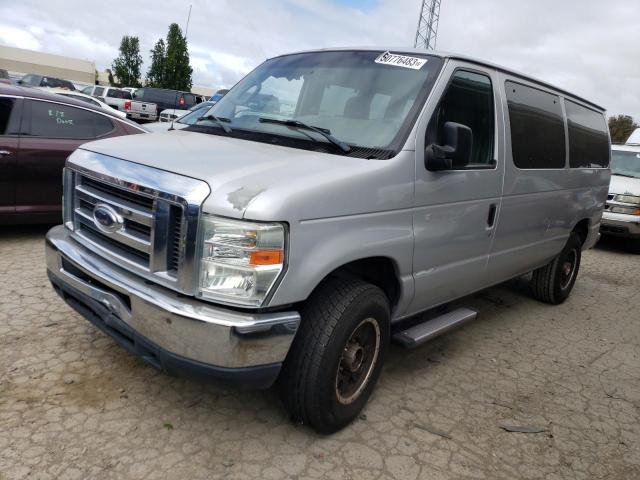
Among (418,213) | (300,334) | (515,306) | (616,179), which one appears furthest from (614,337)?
(616,179)

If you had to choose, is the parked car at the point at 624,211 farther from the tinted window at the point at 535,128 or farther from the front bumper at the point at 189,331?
the front bumper at the point at 189,331

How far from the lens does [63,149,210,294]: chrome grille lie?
2312mm

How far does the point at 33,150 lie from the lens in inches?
221

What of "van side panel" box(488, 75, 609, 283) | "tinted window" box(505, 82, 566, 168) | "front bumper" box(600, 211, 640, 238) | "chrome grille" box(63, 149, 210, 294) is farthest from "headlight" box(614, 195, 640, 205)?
"chrome grille" box(63, 149, 210, 294)

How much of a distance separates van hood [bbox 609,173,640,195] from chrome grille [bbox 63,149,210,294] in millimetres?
8717

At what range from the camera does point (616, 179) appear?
9.59 metres

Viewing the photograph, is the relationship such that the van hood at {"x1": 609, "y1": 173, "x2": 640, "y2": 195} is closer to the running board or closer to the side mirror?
the running board

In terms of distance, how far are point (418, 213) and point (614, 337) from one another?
3.10 meters

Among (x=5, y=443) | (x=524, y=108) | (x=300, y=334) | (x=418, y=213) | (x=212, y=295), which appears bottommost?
(x=5, y=443)

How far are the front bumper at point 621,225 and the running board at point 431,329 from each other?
21.6 feet

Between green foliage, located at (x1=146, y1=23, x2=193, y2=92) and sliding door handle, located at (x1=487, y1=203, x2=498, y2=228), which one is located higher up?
green foliage, located at (x1=146, y1=23, x2=193, y2=92)

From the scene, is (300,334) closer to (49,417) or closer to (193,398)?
(193,398)

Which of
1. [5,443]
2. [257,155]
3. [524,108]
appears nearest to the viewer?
[5,443]

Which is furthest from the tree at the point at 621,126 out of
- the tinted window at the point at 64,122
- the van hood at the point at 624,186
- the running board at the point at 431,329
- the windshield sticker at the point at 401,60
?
the windshield sticker at the point at 401,60
